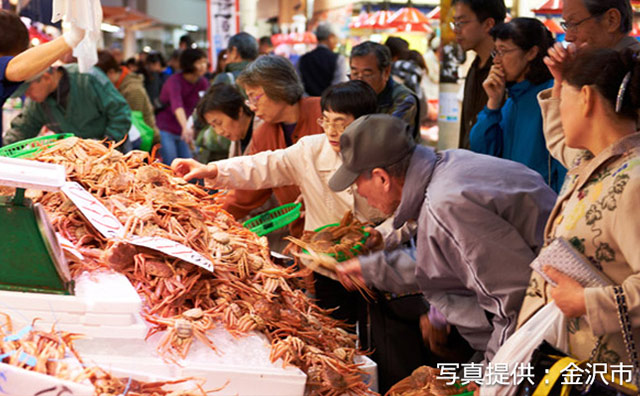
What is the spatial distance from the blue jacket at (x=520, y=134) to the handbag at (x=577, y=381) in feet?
5.13

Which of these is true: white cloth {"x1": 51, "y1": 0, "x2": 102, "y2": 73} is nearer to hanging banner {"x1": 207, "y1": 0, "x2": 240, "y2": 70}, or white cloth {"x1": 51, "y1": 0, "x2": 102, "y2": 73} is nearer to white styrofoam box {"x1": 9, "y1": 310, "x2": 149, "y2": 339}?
white styrofoam box {"x1": 9, "y1": 310, "x2": 149, "y2": 339}

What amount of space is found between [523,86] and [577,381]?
203cm

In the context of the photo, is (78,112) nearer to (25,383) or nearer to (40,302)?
(40,302)

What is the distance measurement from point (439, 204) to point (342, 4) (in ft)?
36.9

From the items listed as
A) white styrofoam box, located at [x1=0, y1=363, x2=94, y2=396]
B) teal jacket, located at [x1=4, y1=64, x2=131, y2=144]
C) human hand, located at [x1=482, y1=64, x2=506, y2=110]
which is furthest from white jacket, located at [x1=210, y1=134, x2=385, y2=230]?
teal jacket, located at [x1=4, y1=64, x2=131, y2=144]

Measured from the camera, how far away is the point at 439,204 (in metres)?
1.99

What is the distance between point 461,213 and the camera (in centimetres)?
195

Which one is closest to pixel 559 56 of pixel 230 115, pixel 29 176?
pixel 29 176

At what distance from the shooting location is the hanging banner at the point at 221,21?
9172mm

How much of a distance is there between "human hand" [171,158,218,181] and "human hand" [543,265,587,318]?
1.59 meters

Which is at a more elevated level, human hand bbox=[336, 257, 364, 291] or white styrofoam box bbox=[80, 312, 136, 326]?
white styrofoam box bbox=[80, 312, 136, 326]

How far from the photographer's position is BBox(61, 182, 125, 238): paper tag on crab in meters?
2.16

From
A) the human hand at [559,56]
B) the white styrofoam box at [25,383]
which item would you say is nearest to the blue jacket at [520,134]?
the human hand at [559,56]

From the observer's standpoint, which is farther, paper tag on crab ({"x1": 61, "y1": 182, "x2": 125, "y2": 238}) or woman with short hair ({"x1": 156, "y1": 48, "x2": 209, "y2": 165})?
woman with short hair ({"x1": 156, "y1": 48, "x2": 209, "y2": 165})
